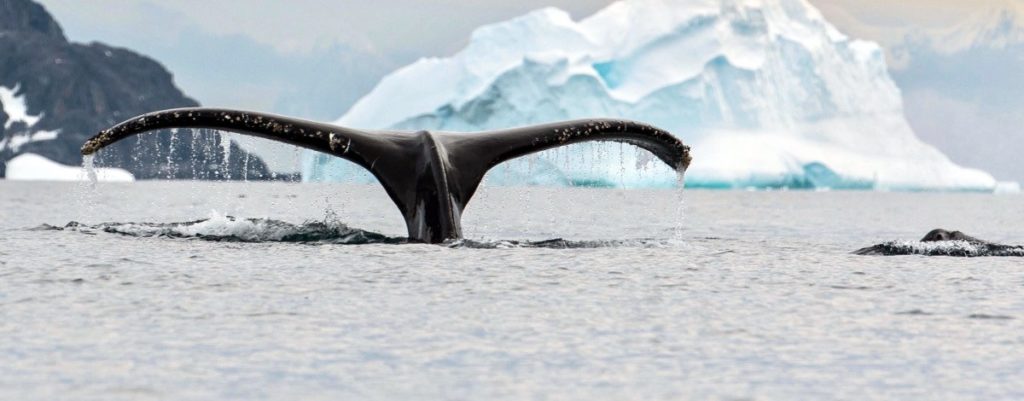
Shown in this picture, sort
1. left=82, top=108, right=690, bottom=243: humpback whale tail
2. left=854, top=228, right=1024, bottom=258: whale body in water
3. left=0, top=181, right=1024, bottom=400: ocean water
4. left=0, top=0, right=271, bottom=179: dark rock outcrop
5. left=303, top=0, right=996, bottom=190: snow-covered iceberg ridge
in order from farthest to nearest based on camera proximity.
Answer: left=0, top=0, right=271, bottom=179: dark rock outcrop
left=303, top=0, right=996, bottom=190: snow-covered iceberg ridge
left=854, top=228, right=1024, bottom=258: whale body in water
left=82, top=108, right=690, bottom=243: humpback whale tail
left=0, top=181, right=1024, bottom=400: ocean water

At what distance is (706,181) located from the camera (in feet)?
254

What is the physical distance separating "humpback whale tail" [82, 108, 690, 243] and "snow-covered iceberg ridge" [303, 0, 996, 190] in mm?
51765

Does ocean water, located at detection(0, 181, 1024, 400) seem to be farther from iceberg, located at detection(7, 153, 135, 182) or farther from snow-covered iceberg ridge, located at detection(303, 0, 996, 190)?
iceberg, located at detection(7, 153, 135, 182)

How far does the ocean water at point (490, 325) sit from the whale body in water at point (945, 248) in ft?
4.57

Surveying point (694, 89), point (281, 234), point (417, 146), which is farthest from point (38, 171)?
point (417, 146)

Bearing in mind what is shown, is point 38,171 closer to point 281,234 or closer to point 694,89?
point 694,89

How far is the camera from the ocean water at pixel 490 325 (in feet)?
19.8

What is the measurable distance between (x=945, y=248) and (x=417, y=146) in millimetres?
6446

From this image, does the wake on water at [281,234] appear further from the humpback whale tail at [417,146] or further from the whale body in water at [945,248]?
the whale body in water at [945,248]

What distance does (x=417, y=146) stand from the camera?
1313cm

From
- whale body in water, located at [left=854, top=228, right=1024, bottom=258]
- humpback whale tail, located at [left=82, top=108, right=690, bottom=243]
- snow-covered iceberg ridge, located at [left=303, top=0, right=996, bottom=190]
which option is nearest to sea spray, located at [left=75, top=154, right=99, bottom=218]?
humpback whale tail, located at [left=82, top=108, right=690, bottom=243]

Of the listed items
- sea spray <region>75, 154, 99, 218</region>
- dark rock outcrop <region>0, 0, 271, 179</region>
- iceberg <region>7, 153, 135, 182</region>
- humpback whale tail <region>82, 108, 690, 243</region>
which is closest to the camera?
humpback whale tail <region>82, 108, 690, 243</region>

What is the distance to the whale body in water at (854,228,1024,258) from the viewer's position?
14891 mm

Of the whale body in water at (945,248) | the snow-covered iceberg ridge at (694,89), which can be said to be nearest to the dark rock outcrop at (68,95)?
the snow-covered iceberg ridge at (694,89)
